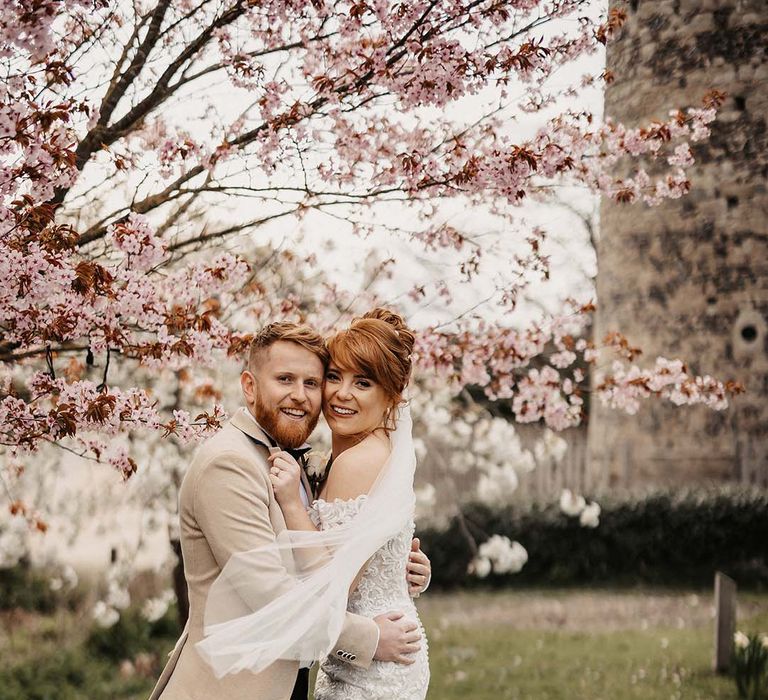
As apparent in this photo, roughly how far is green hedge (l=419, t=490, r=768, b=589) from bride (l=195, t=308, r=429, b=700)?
844cm

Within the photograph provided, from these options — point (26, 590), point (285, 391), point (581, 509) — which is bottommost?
point (26, 590)

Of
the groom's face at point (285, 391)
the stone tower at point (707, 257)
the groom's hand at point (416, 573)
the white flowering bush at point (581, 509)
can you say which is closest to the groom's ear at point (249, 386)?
the groom's face at point (285, 391)

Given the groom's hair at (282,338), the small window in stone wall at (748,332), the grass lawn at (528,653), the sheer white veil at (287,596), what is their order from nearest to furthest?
the sheer white veil at (287,596)
the groom's hair at (282,338)
the grass lawn at (528,653)
the small window in stone wall at (748,332)

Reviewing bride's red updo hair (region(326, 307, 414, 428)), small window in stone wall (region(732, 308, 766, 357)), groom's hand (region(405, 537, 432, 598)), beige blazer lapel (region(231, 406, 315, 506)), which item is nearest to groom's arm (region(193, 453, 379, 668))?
beige blazer lapel (region(231, 406, 315, 506))

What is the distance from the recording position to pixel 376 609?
107 inches

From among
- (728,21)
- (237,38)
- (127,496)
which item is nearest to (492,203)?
(237,38)

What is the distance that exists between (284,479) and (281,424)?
0.57ft

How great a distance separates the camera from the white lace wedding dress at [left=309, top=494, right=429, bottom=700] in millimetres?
2627

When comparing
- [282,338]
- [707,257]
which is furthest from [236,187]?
[707,257]

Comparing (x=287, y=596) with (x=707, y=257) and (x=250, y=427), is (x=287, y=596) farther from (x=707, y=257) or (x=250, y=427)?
(x=707, y=257)

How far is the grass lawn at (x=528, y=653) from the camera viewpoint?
6.80 meters

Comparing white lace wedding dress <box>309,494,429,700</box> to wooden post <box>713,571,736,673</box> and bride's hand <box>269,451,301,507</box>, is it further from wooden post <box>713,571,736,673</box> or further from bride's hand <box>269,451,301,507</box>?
wooden post <box>713,571,736,673</box>

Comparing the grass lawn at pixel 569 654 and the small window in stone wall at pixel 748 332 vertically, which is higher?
the small window in stone wall at pixel 748 332

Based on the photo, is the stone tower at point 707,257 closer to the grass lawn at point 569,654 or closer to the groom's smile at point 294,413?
the grass lawn at point 569,654
